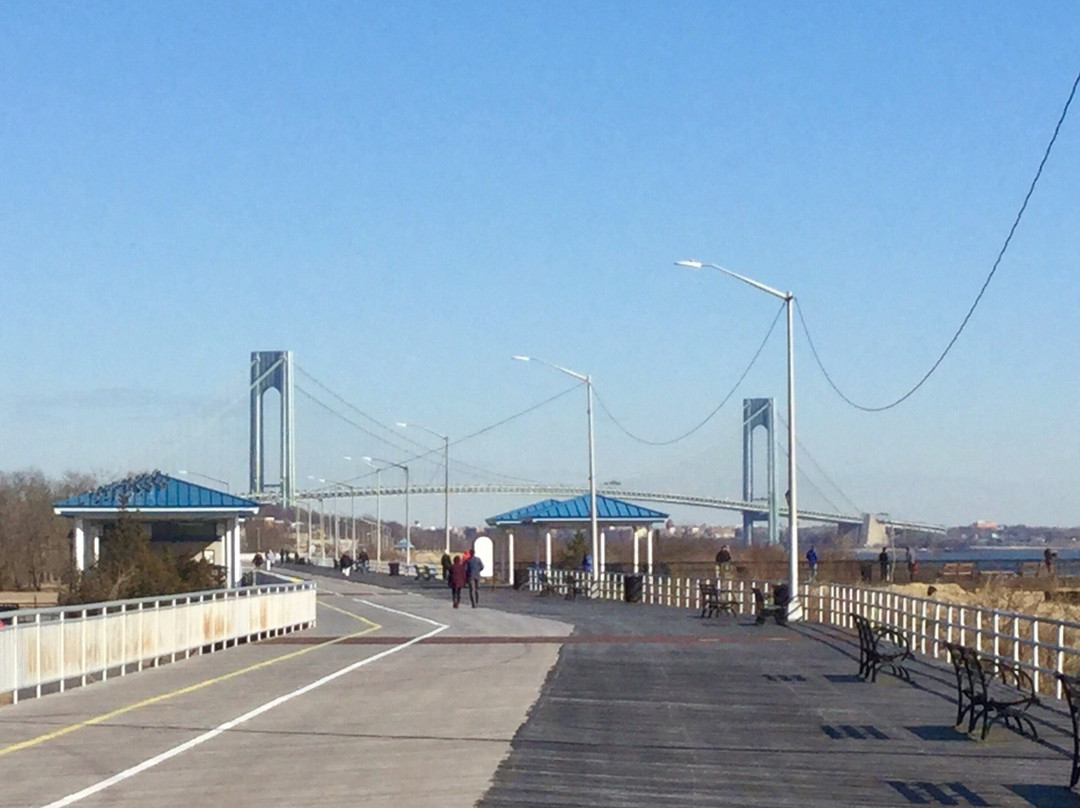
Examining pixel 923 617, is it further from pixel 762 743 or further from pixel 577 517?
pixel 577 517

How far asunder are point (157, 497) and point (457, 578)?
2122 cm

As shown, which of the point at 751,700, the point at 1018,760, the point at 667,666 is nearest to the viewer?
the point at 1018,760

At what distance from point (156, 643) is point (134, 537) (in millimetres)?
19592

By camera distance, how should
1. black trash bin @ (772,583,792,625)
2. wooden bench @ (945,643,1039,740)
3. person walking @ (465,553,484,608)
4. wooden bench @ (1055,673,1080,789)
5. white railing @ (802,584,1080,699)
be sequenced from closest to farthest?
wooden bench @ (1055,673,1080,789)
wooden bench @ (945,643,1039,740)
white railing @ (802,584,1080,699)
black trash bin @ (772,583,792,625)
person walking @ (465,553,484,608)

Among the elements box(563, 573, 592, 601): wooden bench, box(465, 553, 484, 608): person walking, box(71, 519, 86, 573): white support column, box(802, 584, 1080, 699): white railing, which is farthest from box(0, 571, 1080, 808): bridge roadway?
box(71, 519, 86, 573): white support column

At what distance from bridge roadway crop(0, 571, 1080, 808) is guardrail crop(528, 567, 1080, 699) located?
3.35ft

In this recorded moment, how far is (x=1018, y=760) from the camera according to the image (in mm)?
14414

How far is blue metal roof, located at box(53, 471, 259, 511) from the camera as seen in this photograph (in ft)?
211

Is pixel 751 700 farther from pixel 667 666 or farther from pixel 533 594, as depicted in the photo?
pixel 533 594

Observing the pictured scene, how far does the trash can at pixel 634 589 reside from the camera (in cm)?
5441

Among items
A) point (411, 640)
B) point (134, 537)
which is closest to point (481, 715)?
point (411, 640)

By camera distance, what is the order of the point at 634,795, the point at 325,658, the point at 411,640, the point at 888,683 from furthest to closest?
the point at 411,640, the point at 325,658, the point at 888,683, the point at 634,795

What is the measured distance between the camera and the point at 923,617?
27391mm

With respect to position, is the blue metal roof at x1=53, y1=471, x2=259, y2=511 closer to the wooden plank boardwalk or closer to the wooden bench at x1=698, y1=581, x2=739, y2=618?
the wooden bench at x1=698, y1=581, x2=739, y2=618
